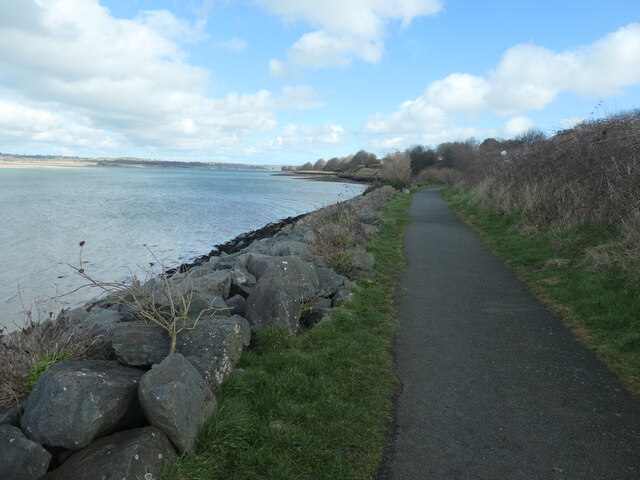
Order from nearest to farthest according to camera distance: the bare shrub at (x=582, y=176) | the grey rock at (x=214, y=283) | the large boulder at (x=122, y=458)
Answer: the large boulder at (x=122, y=458) < the grey rock at (x=214, y=283) < the bare shrub at (x=582, y=176)

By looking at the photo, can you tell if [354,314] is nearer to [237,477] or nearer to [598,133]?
[237,477]

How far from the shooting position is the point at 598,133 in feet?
38.9

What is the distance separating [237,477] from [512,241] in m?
11.9

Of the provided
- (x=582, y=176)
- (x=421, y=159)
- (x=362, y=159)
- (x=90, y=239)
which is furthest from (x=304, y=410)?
(x=362, y=159)

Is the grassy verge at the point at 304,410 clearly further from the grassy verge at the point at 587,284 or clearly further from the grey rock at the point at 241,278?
the grassy verge at the point at 587,284

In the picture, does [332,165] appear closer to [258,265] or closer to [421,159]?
[421,159]

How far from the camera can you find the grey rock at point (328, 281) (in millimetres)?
8748

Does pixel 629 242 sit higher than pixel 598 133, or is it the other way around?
pixel 598 133

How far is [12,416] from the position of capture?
3967 millimetres

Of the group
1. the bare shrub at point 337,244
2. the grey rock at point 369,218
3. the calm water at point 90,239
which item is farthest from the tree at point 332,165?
the bare shrub at point 337,244

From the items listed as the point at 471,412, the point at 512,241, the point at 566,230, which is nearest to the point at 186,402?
the point at 471,412

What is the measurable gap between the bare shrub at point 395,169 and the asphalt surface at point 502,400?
1801 inches

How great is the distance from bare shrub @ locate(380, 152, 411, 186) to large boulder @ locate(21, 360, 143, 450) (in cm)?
4982

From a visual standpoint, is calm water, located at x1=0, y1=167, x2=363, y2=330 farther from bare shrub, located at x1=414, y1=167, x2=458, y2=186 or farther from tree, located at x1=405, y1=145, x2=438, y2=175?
tree, located at x1=405, y1=145, x2=438, y2=175
